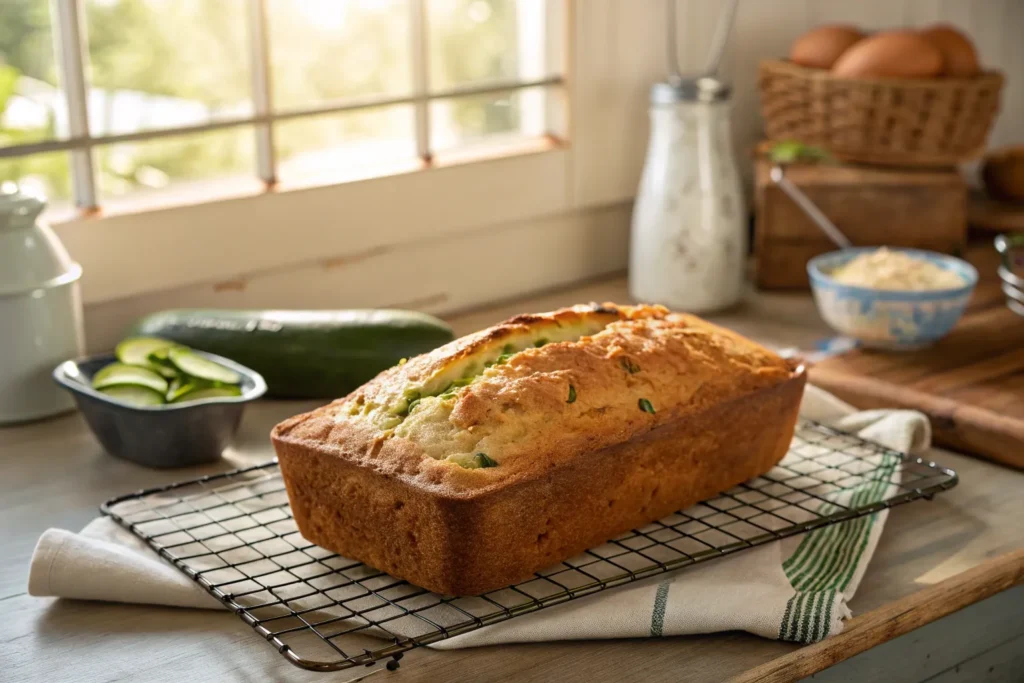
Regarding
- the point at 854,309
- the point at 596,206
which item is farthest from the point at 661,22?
the point at 854,309

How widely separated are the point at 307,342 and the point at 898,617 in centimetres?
78

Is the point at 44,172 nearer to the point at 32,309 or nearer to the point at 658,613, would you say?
the point at 32,309

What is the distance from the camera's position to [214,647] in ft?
3.03

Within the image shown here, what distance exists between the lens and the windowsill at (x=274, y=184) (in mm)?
1505

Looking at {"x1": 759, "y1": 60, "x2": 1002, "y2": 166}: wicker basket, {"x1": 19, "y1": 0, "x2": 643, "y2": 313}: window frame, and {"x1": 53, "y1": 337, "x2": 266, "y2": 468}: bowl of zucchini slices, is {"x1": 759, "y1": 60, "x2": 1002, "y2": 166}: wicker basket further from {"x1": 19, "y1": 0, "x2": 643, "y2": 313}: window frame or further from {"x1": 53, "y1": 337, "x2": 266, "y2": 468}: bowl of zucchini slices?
{"x1": 53, "y1": 337, "x2": 266, "y2": 468}: bowl of zucchini slices

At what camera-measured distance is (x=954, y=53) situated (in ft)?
6.19

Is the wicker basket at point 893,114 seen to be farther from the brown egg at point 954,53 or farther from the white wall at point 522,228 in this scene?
the white wall at point 522,228

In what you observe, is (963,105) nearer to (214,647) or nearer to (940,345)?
(940,345)

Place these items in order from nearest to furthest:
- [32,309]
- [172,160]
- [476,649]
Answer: [476,649] < [32,309] < [172,160]

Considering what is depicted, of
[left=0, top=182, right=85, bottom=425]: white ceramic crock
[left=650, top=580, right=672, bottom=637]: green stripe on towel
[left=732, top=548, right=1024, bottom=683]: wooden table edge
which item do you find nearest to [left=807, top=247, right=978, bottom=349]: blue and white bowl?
[left=732, top=548, right=1024, bottom=683]: wooden table edge

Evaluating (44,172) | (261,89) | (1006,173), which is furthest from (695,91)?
(44,172)

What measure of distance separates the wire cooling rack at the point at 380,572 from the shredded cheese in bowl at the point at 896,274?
0.35 metres

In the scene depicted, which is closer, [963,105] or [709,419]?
[709,419]

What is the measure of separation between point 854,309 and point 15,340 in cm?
104
